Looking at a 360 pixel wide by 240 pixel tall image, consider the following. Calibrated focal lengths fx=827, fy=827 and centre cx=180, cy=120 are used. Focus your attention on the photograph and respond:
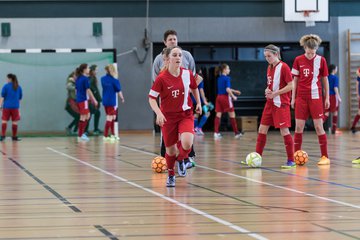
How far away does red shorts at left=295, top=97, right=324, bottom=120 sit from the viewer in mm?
12500

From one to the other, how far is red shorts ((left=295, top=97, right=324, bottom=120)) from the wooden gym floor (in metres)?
0.76

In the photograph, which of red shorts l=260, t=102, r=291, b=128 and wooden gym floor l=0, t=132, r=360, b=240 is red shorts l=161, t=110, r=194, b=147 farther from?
red shorts l=260, t=102, r=291, b=128

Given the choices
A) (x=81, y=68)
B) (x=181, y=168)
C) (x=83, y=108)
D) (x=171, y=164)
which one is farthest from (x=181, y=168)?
(x=83, y=108)

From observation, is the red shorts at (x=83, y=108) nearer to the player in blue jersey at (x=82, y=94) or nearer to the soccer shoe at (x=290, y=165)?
the player in blue jersey at (x=82, y=94)

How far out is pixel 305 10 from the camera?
2541cm

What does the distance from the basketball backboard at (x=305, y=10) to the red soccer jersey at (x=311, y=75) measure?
13.1 metres

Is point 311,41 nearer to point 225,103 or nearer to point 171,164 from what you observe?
point 171,164

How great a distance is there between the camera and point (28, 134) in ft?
81.4

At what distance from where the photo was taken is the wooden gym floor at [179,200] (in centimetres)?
642

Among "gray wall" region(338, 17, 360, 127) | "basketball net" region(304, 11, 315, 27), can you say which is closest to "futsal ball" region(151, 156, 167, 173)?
"basketball net" region(304, 11, 315, 27)

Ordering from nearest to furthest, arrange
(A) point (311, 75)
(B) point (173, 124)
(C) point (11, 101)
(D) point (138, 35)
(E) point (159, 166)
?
(B) point (173, 124)
(E) point (159, 166)
(A) point (311, 75)
(C) point (11, 101)
(D) point (138, 35)

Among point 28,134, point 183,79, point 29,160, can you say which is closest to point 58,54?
point 28,134

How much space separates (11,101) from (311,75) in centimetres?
1183

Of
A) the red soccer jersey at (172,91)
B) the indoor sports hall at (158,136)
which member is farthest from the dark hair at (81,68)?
the red soccer jersey at (172,91)
